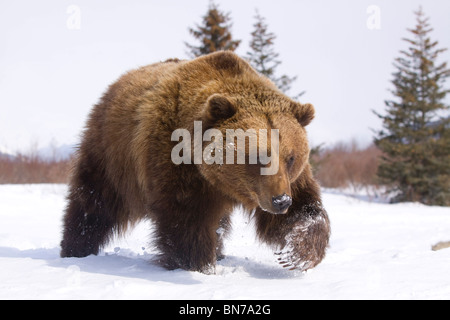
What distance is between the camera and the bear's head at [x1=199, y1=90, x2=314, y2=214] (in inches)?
132

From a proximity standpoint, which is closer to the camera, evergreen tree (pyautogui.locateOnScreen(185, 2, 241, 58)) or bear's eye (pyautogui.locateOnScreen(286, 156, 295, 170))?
bear's eye (pyautogui.locateOnScreen(286, 156, 295, 170))

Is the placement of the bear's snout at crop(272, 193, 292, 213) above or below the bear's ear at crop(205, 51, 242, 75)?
below

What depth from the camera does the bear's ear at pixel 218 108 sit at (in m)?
3.64

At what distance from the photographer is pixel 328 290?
2900mm

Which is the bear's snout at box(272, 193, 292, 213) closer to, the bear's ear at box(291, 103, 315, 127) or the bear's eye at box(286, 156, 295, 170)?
the bear's eye at box(286, 156, 295, 170)

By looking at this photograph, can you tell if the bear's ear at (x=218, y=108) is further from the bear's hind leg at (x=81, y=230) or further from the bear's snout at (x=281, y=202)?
the bear's hind leg at (x=81, y=230)

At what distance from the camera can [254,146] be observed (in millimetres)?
3424

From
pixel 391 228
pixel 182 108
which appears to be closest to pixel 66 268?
pixel 182 108

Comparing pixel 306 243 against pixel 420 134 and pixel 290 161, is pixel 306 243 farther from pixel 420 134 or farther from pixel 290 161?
pixel 420 134

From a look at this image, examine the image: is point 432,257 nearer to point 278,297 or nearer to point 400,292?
point 400,292

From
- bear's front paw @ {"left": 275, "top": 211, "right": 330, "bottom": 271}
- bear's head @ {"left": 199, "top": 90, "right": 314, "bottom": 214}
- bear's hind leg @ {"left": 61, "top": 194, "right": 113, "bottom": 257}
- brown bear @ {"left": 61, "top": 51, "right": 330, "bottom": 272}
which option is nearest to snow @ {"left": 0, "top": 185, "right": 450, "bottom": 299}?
bear's front paw @ {"left": 275, "top": 211, "right": 330, "bottom": 271}
